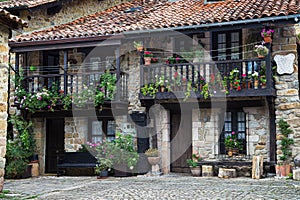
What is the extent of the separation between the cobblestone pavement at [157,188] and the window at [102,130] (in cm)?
210

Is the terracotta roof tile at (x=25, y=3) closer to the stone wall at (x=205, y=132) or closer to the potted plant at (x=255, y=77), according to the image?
the stone wall at (x=205, y=132)

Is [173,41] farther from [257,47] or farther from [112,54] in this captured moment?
[257,47]

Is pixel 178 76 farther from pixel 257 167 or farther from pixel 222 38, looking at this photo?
pixel 257 167

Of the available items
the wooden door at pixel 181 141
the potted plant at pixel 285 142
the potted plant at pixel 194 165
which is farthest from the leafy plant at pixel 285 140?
the wooden door at pixel 181 141

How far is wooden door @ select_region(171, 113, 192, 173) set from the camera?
559 inches

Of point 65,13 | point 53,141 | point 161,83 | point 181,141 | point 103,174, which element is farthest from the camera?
point 65,13

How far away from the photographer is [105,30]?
13938mm

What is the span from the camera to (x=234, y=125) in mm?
13328

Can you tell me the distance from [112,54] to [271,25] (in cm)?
506

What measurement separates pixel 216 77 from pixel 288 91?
1.92m

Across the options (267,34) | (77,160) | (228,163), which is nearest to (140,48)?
(267,34)

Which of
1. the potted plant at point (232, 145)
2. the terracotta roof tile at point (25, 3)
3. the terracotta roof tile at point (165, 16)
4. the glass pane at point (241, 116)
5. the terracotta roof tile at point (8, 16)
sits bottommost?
the potted plant at point (232, 145)

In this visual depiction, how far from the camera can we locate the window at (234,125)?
13211 millimetres

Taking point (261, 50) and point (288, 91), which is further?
point (288, 91)
